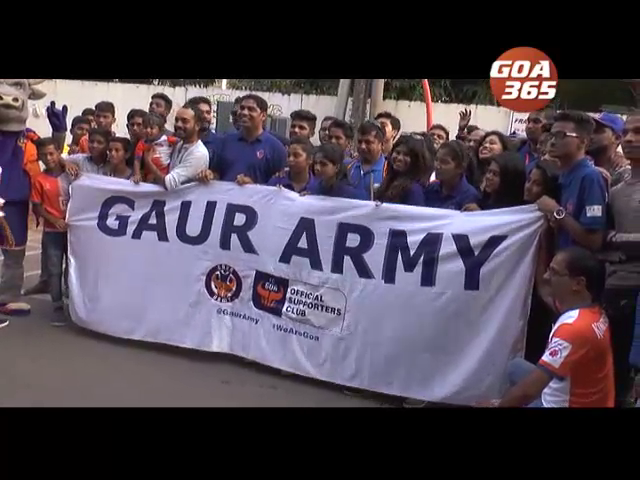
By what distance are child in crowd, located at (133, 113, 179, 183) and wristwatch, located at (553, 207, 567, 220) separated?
289 centimetres

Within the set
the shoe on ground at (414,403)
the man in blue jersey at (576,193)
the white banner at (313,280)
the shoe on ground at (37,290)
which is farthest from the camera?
the shoe on ground at (37,290)

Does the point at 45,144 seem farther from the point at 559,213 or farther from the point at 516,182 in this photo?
the point at 559,213

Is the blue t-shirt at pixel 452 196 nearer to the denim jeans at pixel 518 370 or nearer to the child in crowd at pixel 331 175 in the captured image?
the child in crowd at pixel 331 175

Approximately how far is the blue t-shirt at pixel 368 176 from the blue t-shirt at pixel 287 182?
39 centimetres

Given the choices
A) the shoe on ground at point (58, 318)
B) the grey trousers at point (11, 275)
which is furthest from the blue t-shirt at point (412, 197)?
the grey trousers at point (11, 275)

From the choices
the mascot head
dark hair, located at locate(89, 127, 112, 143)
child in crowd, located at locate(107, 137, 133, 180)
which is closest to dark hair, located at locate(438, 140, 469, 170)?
child in crowd, located at locate(107, 137, 133, 180)

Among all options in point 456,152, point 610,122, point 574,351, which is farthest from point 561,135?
point 574,351

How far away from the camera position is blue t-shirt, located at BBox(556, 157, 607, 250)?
4098 millimetres

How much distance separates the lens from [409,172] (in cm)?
494

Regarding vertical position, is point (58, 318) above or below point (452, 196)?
below

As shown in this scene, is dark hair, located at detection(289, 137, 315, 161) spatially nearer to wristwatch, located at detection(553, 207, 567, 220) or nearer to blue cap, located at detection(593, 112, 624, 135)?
wristwatch, located at detection(553, 207, 567, 220)

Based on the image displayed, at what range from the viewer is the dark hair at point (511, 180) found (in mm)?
4523

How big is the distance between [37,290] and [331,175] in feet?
10.4
